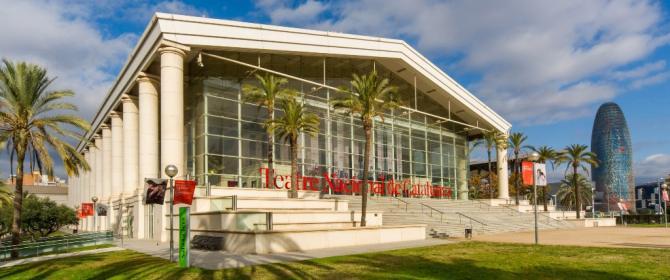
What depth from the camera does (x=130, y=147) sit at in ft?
130

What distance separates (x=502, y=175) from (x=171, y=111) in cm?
3941

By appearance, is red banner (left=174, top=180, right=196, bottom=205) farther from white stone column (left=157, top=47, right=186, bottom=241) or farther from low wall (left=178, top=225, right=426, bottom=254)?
white stone column (left=157, top=47, right=186, bottom=241)

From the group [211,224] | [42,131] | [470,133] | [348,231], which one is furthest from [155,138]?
[470,133]

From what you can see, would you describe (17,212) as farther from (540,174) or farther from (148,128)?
(540,174)

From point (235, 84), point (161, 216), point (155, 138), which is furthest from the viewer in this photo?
point (235, 84)

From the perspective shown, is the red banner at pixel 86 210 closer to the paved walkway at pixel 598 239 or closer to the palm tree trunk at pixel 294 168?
the palm tree trunk at pixel 294 168

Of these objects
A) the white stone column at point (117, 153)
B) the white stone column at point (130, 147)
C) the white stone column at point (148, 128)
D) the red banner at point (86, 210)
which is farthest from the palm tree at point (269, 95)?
the white stone column at point (117, 153)

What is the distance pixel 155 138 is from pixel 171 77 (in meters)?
5.87

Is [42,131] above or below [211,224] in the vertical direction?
above

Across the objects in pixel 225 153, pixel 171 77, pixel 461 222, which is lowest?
pixel 461 222

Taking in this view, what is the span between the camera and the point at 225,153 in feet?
113

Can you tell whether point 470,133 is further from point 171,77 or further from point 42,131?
point 42,131

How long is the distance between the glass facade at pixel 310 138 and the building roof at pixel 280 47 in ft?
5.83

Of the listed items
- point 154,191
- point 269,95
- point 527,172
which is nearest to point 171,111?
point 269,95
